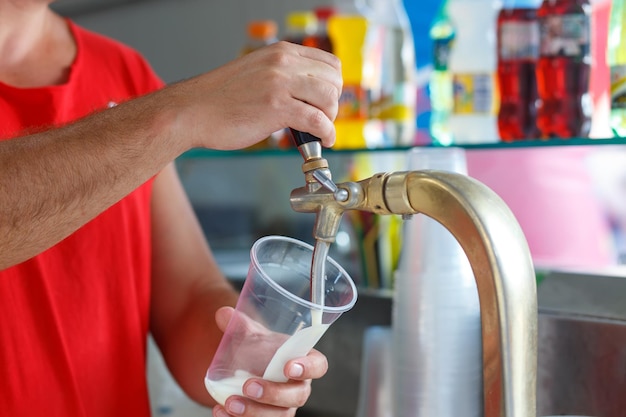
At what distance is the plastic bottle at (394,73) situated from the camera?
1407 millimetres

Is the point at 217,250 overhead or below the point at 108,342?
overhead

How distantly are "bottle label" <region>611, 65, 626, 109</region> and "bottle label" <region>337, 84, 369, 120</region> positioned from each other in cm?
49

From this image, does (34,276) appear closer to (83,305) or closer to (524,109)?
(83,305)

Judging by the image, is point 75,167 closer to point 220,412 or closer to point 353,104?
point 220,412

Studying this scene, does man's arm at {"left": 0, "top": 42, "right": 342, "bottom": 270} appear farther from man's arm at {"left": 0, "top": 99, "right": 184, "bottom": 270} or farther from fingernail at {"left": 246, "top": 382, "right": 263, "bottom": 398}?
fingernail at {"left": 246, "top": 382, "right": 263, "bottom": 398}

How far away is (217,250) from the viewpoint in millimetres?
2057

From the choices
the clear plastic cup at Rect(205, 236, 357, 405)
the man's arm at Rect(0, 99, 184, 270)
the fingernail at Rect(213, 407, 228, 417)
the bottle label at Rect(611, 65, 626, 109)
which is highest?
the bottle label at Rect(611, 65, 626, 109)

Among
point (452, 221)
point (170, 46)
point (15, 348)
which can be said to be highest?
point (170, 46)

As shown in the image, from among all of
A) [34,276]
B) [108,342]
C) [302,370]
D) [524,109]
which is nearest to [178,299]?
[108,342]

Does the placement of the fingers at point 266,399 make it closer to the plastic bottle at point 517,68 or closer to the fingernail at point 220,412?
the fingernail at point 220,412

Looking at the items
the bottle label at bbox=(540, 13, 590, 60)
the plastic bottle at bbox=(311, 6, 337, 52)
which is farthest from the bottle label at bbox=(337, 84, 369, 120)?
the bottle label at bbox=(540, 13, 590, 60)

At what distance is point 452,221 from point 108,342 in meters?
0.68

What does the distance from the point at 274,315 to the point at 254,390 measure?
92 mm

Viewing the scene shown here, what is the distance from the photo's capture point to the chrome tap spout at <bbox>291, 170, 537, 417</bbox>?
63cm
